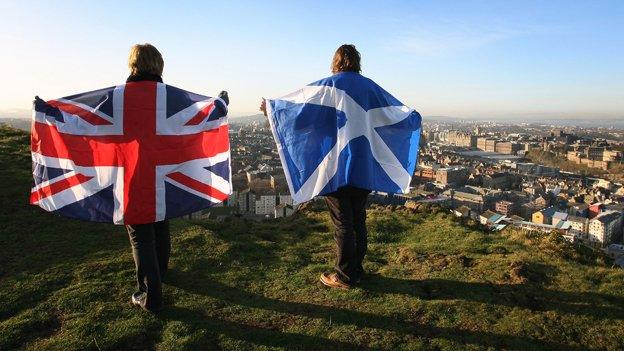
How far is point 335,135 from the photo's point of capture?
3.98m

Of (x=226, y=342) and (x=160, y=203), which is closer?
(x=226, y=342)

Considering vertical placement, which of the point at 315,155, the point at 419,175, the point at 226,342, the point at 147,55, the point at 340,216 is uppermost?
the point at 147,55

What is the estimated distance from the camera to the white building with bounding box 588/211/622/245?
30.5 meters

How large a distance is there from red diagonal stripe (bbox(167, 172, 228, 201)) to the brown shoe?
1117 mm

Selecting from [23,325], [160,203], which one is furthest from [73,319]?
[160,203]

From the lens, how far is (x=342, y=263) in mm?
3854

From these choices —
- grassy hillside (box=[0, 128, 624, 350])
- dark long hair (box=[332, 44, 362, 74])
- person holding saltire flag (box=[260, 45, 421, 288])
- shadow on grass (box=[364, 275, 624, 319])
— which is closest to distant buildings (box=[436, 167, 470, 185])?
grassy hillside (box=[0, 128, 624, 350])

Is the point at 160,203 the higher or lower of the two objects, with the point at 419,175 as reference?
higher

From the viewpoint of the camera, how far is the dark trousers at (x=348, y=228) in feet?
12.5

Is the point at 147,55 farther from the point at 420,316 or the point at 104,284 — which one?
the point at 420,316

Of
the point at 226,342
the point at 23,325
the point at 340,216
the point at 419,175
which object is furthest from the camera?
the point at 419,175

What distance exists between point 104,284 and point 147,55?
194cm

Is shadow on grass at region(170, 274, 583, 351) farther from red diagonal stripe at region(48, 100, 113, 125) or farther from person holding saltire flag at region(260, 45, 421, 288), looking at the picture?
red diagonal stripe at region(48, 100, 113, 125)

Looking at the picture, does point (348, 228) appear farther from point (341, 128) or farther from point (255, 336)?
point (255, 336)
